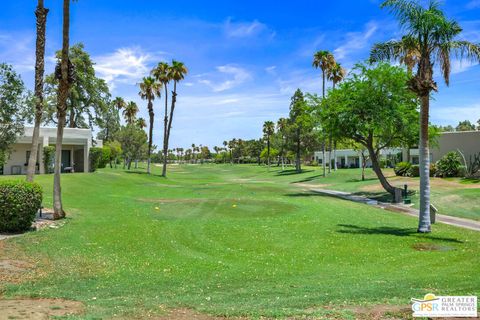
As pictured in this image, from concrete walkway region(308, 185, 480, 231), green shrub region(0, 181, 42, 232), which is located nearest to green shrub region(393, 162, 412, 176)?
concrete walkway region(308, 185, 480, 231)

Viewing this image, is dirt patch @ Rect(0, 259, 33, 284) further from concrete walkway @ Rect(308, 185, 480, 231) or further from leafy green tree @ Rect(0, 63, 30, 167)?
concrete walkway @ Rect(308, 185, 480, 231)

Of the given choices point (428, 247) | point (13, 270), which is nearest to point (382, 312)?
point (13, 270)

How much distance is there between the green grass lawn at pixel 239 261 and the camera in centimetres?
880

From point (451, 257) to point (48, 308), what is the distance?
11.8 metres

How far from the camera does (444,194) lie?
33938 millimetres

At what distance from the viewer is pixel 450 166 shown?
4416cm

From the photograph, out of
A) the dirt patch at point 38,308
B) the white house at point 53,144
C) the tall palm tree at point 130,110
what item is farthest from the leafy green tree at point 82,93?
the dirt patch at point 38,308

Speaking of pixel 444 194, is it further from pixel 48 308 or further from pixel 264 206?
pixel 48 308

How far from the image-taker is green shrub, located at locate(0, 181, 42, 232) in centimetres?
1589

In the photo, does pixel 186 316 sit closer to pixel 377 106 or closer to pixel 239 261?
pixel 239 261

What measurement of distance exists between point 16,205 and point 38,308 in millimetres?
9528

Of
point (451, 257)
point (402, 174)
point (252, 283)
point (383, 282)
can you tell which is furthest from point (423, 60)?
point (402, 174)

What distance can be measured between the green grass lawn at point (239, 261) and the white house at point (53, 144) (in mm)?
21311

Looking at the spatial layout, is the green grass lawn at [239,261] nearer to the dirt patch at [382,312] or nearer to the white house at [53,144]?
the dirt patch at [382,312]
